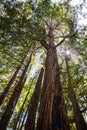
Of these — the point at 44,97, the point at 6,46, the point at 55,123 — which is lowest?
the point at 55,123

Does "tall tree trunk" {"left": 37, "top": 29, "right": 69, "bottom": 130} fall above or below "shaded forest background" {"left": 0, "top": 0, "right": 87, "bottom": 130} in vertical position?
below

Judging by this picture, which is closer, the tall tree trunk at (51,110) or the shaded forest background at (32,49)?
the tall tree trunk at (51,110)

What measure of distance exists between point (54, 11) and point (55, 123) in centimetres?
578

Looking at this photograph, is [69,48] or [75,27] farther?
[69,48]

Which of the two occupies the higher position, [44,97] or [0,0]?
[0,0]

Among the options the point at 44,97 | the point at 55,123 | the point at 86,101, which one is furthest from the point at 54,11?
the point at 55,123

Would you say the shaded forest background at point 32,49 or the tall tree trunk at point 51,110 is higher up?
the shaded forest background at point 32,49

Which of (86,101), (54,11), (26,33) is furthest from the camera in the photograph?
(54,11)

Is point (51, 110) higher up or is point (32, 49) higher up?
point (32, 49)

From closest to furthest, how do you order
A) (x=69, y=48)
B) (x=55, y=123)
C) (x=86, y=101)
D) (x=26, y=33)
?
1. (x=55, y=123)
2. (x=26, y=33)
3. (x=86, y=101)
4. (x=69, y=48)

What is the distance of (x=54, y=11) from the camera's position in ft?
25.3

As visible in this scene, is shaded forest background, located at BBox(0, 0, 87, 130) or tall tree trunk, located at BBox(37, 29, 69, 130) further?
shaded forest background, located at BBox(0, 0, 87, 130)

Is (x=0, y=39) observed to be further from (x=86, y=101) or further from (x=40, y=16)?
(x=86, y=101)

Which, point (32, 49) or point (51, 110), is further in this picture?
point (32, 49)
